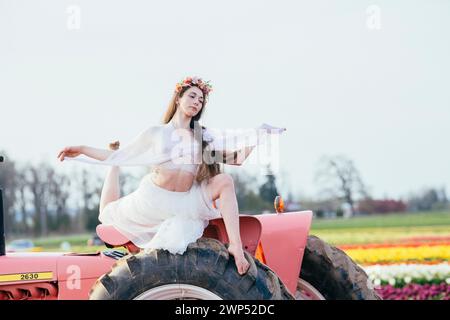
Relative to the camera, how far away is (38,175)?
17.4 meters

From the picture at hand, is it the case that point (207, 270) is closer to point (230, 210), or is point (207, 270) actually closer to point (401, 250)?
point (230, 210)

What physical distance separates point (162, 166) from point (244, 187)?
8.95 meters

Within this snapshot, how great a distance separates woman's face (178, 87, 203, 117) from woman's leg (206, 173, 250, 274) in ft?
1.31

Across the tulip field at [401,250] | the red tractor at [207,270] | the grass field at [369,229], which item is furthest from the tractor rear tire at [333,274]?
the grass field at [369,229]

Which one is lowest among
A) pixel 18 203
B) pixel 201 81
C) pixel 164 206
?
pixel 18 203

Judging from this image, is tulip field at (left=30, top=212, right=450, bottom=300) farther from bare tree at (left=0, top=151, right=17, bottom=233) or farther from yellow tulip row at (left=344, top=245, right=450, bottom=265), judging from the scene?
bare tree at (left=0, top=151, right=17, bottom=233)

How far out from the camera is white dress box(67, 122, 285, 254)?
371 cm

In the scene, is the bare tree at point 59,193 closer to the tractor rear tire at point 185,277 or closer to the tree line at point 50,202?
the tree line at point 50,202

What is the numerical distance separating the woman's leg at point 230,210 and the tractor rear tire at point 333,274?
1.08m

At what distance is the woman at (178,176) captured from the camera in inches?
143

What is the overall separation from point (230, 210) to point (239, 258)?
9.5 inches

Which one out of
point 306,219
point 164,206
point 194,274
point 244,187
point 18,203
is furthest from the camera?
point 18,203
